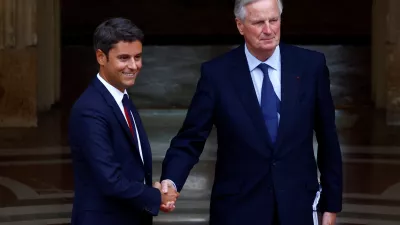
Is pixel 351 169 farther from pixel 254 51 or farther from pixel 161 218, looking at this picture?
pixel 254 51

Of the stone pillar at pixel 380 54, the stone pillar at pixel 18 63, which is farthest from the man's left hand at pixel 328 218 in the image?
the stone pillar at pixel 380 54

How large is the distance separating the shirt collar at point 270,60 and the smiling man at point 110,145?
0.43m

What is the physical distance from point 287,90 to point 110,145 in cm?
64

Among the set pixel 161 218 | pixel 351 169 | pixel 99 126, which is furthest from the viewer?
pixel 351 169

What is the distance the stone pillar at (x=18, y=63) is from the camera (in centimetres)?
943

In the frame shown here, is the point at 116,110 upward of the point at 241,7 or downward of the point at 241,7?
downward

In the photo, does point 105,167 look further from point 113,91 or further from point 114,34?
point 114,34

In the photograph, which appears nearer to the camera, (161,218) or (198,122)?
(198,122)

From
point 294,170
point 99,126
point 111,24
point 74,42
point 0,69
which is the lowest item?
point 74,42

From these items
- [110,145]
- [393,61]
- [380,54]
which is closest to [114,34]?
[110,145]

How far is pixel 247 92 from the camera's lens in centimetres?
313

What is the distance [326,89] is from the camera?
3.21 m

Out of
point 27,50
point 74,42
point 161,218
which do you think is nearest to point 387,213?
point 161,218

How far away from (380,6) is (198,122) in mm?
7919
